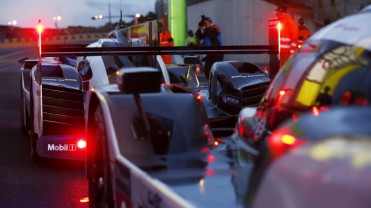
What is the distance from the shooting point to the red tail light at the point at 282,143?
153 cm

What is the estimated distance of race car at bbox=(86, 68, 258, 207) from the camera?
2.58m

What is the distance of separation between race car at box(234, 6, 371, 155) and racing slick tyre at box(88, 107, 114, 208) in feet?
2.47

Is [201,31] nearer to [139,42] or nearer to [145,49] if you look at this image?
[139,42]

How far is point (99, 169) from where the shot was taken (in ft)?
13.0

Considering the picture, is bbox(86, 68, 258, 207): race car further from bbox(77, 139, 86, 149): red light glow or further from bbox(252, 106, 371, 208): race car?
bbox(77, 139, 86, 149): red light glow

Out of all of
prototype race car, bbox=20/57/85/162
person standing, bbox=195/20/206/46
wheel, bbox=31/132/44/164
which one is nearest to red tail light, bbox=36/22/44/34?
prototype race car, bbox=20/57/85/162

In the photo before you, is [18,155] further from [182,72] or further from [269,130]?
[269,130]

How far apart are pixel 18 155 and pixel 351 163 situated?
6.95 m

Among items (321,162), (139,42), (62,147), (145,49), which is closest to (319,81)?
(321,162)

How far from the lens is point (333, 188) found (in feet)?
4.53

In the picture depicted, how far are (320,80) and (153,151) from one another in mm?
973

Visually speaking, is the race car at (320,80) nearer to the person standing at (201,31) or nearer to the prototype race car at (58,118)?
the prototype race car at (58,118)

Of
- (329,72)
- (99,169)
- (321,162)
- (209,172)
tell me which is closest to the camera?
(321,162)

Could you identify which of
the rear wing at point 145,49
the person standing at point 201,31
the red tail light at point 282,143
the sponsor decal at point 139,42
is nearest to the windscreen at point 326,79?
the red tail light at point 282,143
